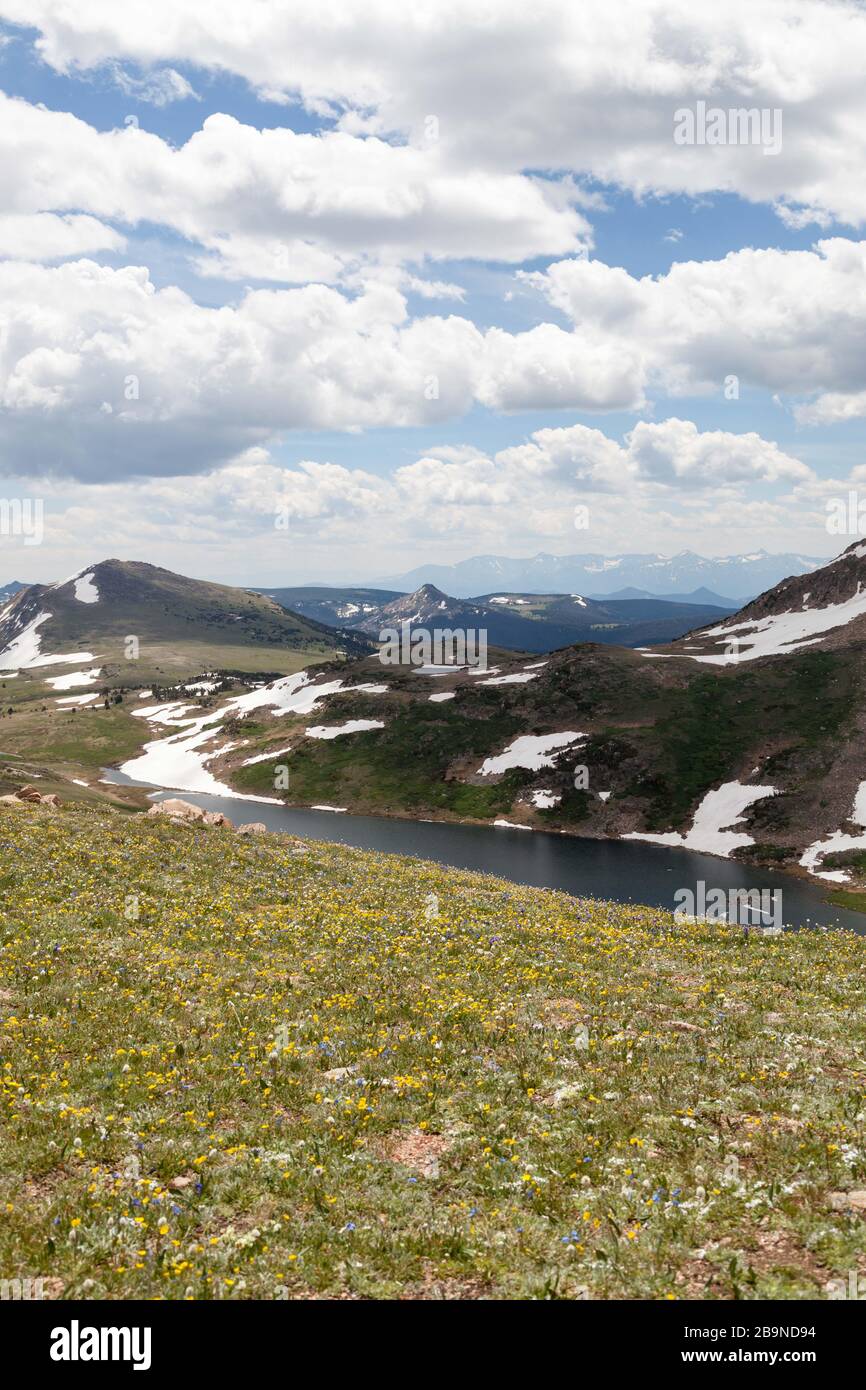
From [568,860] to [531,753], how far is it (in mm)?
40606

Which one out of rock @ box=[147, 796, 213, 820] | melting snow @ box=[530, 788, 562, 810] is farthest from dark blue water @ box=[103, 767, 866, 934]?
rock @ box=[147, 796, 213, 820]

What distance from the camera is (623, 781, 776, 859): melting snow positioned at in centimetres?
10334

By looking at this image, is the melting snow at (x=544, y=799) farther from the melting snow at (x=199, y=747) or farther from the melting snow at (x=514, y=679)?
the melting snow at (x=199, y=747)

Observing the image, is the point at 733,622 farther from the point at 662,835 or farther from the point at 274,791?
the point at 274,791

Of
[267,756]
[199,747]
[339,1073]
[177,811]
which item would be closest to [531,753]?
[267,756]

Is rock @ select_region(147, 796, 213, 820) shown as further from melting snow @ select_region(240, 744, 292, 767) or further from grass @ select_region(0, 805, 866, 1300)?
melting snow @ select_region(240, 744, 292, 767)

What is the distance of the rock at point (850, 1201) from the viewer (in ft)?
33.4

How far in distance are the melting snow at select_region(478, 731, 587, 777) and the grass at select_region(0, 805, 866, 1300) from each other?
10750 centimetres

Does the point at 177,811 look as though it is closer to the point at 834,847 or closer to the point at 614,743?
the point at 834,847

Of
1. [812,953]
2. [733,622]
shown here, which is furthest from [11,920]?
[733,622]

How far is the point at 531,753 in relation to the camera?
137125 mm
